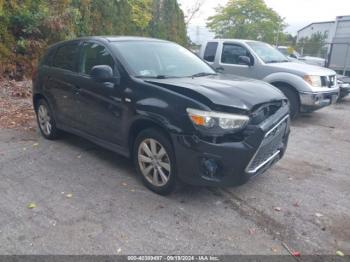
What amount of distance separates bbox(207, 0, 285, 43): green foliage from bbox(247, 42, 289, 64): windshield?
26.3 m

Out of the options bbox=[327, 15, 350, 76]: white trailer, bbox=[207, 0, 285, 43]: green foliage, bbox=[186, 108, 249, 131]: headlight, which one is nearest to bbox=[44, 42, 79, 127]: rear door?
bbox=[186, 108, 249, 131]: headlight

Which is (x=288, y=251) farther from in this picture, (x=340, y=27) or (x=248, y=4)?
(x=248, y=4)

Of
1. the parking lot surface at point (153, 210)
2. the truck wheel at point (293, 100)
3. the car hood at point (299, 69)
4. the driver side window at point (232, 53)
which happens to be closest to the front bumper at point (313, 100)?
the truck wheel at point (293, 100)

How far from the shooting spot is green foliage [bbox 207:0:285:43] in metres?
33.3

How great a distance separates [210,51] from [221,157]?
6.12 m

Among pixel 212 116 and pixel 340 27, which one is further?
pixel 340 27

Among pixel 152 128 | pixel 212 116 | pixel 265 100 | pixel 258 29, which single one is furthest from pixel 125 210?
pixel 258 29

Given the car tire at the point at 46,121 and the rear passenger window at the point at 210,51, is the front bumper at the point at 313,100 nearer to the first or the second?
the rear passenger window at the point at 210,51

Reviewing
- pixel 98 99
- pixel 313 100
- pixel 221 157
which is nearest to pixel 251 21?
pixel 313 100

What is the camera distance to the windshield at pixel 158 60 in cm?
419

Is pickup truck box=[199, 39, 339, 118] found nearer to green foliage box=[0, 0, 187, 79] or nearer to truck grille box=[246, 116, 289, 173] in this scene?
truck grille box=[246, 116, 289, 173]

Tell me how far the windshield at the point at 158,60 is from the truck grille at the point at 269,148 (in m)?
1.30

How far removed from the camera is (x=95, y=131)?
4535 mm

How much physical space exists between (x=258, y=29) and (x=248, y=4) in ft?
8.81
